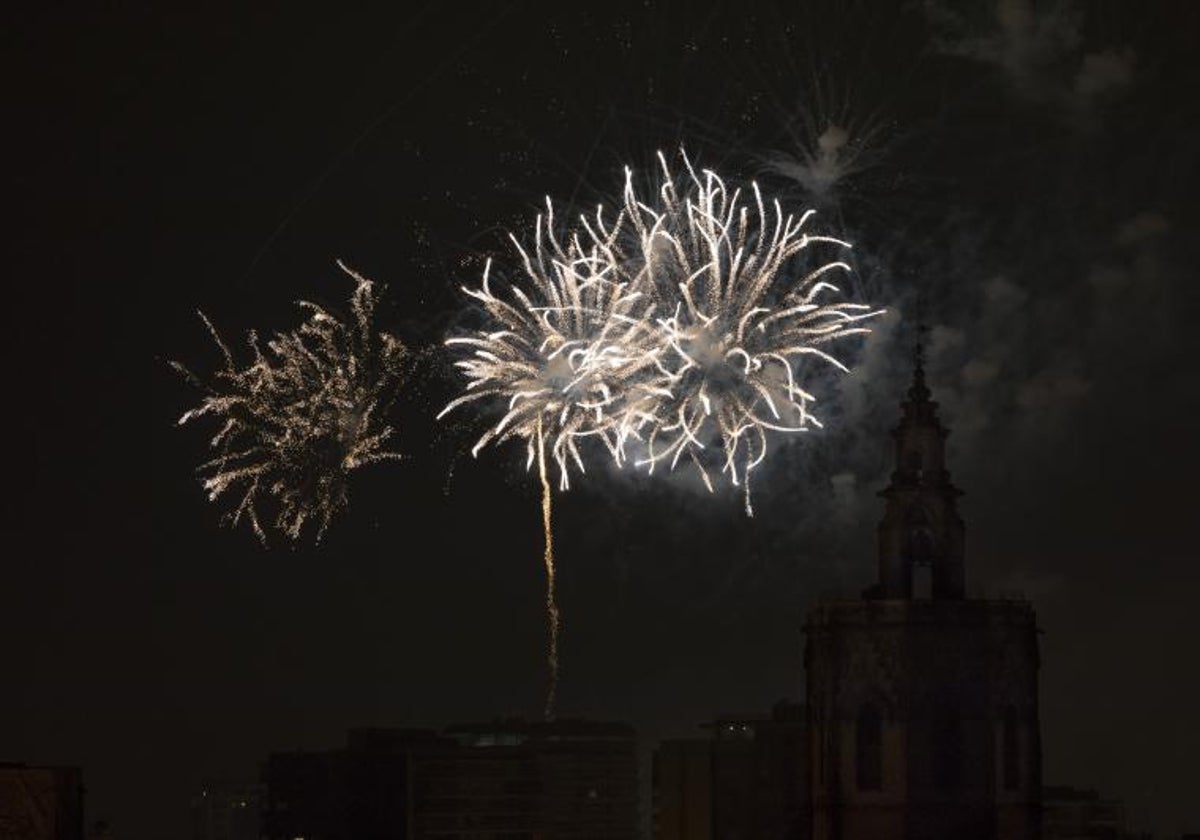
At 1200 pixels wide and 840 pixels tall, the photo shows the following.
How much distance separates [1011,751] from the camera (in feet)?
435

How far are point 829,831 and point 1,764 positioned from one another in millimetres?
35666

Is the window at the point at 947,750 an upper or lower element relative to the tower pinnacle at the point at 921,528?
lower

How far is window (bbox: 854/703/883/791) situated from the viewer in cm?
13262

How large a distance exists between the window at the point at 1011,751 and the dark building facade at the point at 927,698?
1.6 inches

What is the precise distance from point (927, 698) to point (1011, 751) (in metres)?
4.16

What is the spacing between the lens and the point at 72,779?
381 feet

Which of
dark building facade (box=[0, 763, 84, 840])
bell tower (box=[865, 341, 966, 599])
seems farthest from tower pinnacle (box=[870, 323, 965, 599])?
dark building facade (box=[0, 763, 84, 840])

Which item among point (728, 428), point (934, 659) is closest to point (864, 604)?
point (934, 659)

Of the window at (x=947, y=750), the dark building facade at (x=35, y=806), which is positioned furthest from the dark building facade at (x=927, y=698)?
the dark building facade at (x=35, y=806)

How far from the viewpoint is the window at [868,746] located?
13262 cm

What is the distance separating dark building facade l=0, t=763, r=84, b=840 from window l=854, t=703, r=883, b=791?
3435 cm

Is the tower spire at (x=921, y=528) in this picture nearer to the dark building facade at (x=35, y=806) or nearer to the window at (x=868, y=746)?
the window at (x=868, y=746)

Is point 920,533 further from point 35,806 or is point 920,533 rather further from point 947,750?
point 35,806

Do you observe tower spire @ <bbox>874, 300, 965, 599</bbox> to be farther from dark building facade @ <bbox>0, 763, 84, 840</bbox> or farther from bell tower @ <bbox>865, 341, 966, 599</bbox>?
dark building facade @ <bbox>0, 763, 84, 840</bbox>
